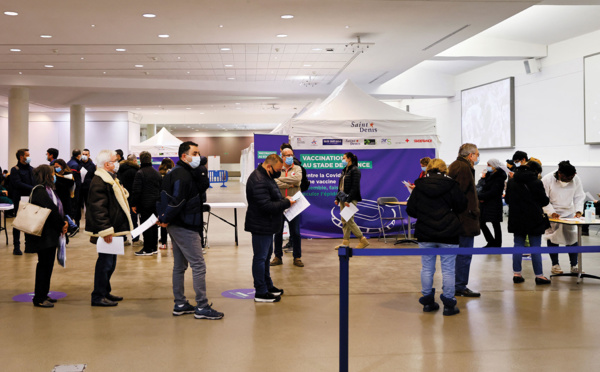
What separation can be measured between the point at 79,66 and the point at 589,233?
38.5 feet

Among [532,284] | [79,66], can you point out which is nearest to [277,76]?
[79,66]

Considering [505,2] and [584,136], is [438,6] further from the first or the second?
[584,136]

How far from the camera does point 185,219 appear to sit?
4.65 meters

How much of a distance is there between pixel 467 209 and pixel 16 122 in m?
14.8

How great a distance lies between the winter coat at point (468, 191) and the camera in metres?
5.43

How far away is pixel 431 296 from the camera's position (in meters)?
5.01

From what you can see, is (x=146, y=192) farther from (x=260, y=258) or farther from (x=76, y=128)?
(x=76, y=128)

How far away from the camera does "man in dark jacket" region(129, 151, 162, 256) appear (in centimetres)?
802

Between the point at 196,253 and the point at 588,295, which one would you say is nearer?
the point at 196,253

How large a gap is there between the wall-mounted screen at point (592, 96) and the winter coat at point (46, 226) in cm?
1118

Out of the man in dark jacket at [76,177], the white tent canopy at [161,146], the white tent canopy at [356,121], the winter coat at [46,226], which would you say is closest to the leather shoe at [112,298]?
the winter coat at [46,226]

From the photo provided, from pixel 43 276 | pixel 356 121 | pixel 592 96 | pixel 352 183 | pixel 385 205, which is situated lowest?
pixel 43 276

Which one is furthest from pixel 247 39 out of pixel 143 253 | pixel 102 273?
pixel 102 273

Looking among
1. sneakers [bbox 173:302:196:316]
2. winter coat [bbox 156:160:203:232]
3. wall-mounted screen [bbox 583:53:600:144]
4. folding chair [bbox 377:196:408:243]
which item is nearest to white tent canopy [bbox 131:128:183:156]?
folding chair [bbox 377:196:408:243]
